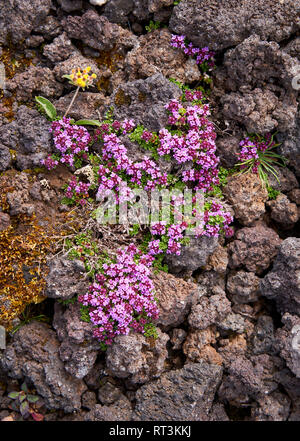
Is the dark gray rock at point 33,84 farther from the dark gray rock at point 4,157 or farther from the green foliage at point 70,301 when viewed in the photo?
the green foliage at point 70,301

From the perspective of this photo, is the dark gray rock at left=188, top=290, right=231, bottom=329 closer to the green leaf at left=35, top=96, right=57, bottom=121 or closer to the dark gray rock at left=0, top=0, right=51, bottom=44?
the green leaf at left=35, top=96, right=57, bottom=121

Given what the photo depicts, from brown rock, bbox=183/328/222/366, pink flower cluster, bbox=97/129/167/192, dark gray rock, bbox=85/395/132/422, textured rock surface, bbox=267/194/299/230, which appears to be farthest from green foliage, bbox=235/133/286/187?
dark gray rock, bbox=85/395/132/422

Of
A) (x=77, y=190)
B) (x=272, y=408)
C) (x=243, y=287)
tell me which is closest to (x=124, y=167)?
(x=77, y=190)

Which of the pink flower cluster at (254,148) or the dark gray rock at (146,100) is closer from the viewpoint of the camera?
the dark gray rock at (146,100)

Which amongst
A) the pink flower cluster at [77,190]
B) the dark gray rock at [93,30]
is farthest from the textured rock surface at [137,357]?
the dark gray rock at [93,30]

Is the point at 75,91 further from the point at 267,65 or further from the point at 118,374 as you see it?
the point at 118,374

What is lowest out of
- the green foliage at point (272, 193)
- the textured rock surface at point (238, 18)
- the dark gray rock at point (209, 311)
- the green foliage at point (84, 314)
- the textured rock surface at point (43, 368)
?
the textured rock surface at point (43, 368)

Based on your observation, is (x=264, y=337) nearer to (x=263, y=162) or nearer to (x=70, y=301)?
(x=263, y=162)

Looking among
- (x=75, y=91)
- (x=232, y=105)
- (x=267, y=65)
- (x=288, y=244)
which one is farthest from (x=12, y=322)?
(x=267, y=65)
